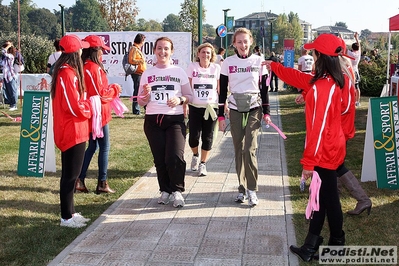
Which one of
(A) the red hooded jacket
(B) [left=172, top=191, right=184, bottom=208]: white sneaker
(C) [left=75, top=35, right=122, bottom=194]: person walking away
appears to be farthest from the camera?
(B) [left=172, top=191, right=184, bottom=208]: white sneaker

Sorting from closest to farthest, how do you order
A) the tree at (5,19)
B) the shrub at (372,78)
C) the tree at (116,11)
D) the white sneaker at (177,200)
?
the white sneaker at (177,200) → the shrub at (372,78) → the tree at (116,11) → the tree at (5,19)

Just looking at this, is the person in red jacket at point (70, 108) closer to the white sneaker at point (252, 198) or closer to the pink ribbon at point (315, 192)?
the white sneaker at point (252, 198)

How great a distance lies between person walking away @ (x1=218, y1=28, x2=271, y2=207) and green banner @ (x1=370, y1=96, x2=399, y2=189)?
158 cm

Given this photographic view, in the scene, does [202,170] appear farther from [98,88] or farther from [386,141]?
[386,141]

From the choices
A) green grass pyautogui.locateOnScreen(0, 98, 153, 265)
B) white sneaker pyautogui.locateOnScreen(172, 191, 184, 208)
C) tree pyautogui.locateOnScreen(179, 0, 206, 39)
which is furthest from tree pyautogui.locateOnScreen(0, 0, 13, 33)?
white sneaker pyautogui.locateOnScreen(172, 191, 184, 208)

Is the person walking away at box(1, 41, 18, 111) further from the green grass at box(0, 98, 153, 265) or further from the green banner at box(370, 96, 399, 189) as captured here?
the green banner at box(370, 96, 399, 189)

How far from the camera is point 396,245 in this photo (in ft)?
15.1

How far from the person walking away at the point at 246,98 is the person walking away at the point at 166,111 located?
0.55m

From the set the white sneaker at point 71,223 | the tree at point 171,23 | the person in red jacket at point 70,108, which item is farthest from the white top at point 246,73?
the tree at point 171,23

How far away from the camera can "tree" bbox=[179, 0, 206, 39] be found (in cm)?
4660

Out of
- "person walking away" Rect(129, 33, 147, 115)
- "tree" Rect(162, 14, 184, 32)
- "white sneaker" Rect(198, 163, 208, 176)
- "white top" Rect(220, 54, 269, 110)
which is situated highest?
"tree" Rect(162, 14, 184, 32)

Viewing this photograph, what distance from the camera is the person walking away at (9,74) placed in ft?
47.7

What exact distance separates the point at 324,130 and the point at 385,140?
2727 mm

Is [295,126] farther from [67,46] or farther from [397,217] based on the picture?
[67,46]
